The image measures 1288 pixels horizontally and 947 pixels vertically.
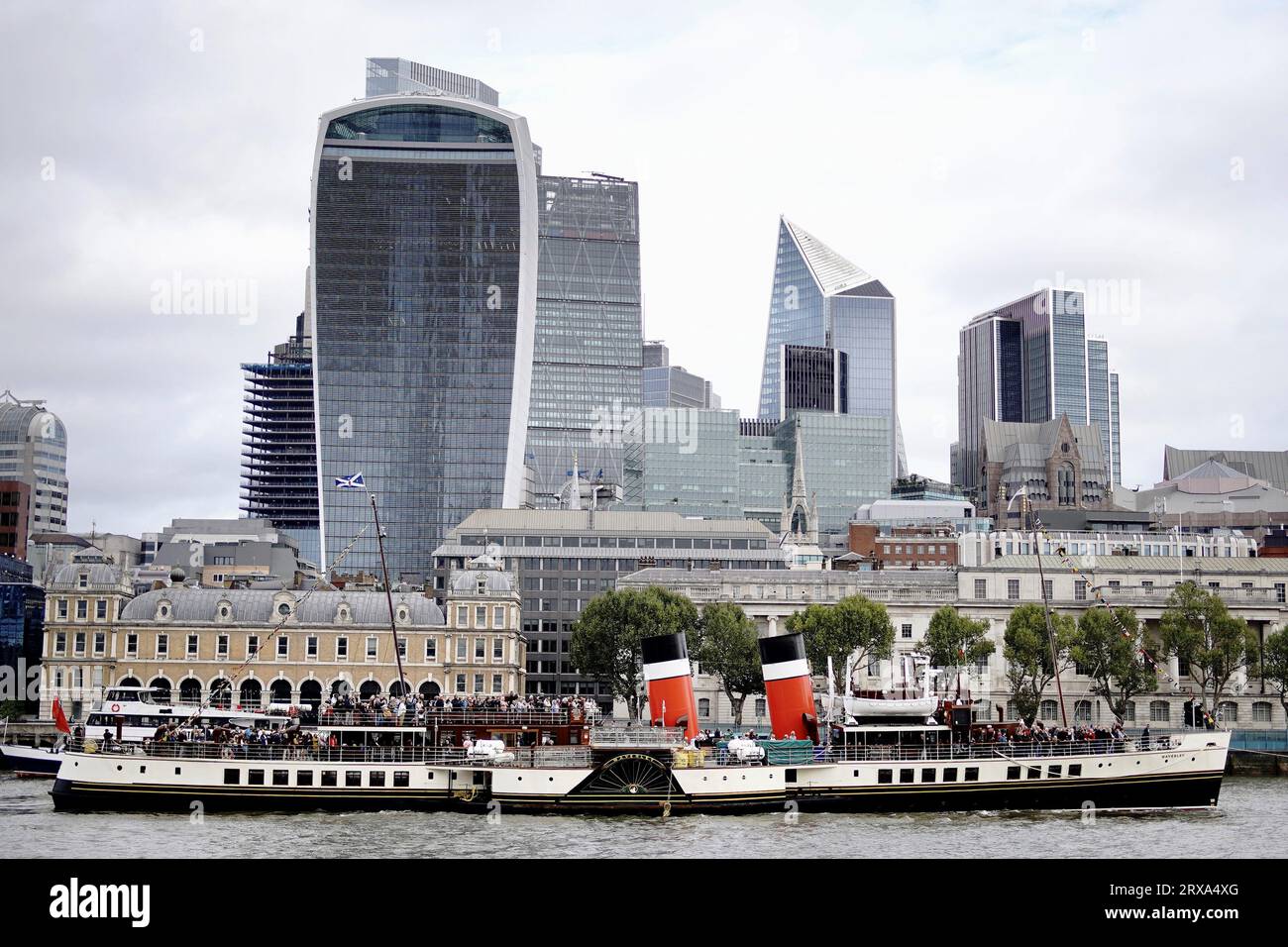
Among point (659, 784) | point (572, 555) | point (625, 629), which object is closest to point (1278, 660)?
point (625, 629)

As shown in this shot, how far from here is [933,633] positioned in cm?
12069

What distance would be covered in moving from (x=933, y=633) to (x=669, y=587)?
28.9 m

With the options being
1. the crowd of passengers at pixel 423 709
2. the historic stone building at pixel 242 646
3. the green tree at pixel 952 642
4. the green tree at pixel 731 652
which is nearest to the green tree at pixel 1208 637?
the green tree at pixel 952 642

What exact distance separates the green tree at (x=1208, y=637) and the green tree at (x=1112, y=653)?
2.76 metres

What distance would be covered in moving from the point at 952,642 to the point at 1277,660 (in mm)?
24922

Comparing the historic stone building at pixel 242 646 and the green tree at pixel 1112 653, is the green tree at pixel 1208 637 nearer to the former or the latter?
the green tree at pixel 1112 653

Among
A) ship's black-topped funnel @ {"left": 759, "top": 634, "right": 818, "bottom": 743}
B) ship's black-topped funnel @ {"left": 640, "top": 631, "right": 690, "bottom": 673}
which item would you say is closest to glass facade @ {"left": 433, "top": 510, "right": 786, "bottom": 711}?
ship's black-topped funnel @ {"left": 640, "top": 631, "right": 690, "bottom": 673}

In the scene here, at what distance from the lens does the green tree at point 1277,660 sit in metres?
119

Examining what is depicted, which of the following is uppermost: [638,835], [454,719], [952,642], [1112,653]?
[952,642]

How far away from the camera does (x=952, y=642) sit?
395 ft

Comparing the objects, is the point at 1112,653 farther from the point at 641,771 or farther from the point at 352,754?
the point at 352,754
